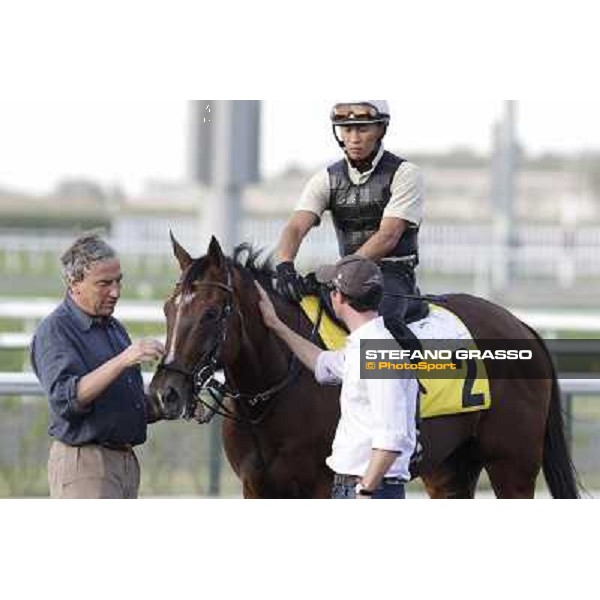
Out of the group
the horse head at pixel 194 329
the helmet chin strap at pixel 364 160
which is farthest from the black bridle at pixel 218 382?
the helmet chin strap at pixel 364 160

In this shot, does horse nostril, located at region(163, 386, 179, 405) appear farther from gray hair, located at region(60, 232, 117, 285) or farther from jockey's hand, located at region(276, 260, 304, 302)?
jockey's hand, located at region(276, 260, 304, 302)

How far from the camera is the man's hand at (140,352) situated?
4.77 metres

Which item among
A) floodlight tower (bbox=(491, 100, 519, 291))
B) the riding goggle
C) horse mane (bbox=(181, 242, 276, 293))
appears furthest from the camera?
floodlight tower (bbox=(491, 100, 519, 291))

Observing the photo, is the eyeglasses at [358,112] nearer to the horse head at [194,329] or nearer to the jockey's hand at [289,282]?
the jockey's hand at [289,282]

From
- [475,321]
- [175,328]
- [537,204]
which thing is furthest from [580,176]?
[175,328]

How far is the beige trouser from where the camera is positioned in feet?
16.3

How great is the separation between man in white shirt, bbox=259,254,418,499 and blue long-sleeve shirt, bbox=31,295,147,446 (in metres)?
0.72

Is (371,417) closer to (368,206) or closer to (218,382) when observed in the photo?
(218,382)

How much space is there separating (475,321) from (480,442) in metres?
0.48

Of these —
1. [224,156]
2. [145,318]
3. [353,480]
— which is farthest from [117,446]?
[145,318]

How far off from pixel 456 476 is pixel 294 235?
1220 mm

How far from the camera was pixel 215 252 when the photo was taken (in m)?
5.27

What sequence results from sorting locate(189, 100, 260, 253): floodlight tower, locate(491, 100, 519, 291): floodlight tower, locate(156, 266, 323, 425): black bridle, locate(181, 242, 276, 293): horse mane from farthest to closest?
locate(491, 100, 519, 291): floodlight tower
locate(189, 100, 260, 253): floodlight tower
locate(181, 242, 276, 293): horse mane
locate(156, 266, 323, 425): black bridle

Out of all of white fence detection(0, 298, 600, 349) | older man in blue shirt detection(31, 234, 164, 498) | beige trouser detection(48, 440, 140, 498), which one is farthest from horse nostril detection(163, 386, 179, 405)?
white fence detection(0, 298, 600, 349)
